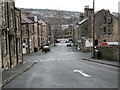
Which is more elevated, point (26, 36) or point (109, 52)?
point (26, 36)

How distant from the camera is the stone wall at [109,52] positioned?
948 inches

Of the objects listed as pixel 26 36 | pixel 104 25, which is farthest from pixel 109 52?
pixel 26 36

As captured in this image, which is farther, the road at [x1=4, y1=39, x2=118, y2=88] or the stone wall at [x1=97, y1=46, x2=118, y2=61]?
the stone wall at [x1=97, y1=46, x2=118, y2=61]

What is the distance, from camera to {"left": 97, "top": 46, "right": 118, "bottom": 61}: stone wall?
24.1 m

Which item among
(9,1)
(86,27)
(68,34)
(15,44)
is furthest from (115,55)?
(68,34)

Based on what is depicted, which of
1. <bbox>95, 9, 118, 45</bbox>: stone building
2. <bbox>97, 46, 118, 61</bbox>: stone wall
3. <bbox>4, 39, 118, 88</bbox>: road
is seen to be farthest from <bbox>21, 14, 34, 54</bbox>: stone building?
<bbox>4, 39, 118, 88</bbox>: road

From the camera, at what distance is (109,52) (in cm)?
2611

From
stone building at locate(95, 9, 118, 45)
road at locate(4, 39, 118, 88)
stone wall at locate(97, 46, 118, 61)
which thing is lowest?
road at locate(4, 39, 118, 88)

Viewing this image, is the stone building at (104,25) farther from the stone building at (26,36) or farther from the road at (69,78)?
the road at (69,78)

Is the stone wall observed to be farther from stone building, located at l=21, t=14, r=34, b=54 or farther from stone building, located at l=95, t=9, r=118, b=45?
stone building, located at l=21, t=14, r=34, b=54

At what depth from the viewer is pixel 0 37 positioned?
16.2 metres

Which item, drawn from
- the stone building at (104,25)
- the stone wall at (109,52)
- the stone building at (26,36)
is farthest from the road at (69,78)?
the stone building at (104,25)

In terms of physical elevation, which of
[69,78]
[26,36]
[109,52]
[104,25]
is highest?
[104,25]

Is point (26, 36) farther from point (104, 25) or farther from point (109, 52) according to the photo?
point (109, 52)
